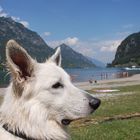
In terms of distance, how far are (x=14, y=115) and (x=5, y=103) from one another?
0.80 ft

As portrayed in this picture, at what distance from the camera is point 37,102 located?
6418 mm

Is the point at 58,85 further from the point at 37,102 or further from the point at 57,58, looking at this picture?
the point at 57,58

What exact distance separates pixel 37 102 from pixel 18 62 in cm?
70

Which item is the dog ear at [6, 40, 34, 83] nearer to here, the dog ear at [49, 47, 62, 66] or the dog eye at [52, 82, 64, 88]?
the dog eye at [52, 82, 64, 88]

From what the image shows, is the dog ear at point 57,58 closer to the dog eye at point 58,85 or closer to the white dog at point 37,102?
the white dog at point 37,102

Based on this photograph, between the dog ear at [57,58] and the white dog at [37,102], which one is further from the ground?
the dog ear at [57,58]

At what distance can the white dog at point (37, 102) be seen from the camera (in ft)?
20.1

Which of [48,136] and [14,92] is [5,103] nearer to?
[14,92]

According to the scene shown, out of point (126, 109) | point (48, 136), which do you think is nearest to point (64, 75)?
Result: point (48, 136)

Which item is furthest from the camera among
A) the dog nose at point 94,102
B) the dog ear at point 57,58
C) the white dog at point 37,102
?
the dog ear at point 57,58

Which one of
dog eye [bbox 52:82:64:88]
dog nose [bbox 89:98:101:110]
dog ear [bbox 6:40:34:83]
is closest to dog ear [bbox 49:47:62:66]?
dog eye [bbox 52:82:64:88]

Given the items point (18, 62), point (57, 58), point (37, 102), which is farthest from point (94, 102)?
point (57, 58)

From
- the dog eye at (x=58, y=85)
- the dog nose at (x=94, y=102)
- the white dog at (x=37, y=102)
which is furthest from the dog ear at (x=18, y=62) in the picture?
the dog nose at (x=94, y=102)

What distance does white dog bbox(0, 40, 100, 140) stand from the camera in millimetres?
6141
